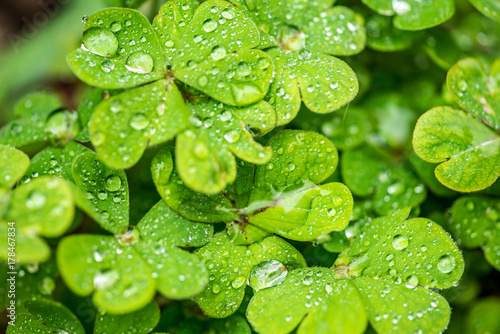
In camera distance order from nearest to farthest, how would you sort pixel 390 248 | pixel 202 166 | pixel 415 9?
pixel 202 166 → pixel 390 248 → pixel 415 9

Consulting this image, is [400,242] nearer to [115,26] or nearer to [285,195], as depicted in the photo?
[285,195]

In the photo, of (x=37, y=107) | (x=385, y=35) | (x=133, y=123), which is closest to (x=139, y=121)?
(x=133, y=123)

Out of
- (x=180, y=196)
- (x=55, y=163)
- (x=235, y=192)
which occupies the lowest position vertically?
(x=235, y=192)

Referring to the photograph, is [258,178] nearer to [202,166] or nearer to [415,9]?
[202,166]

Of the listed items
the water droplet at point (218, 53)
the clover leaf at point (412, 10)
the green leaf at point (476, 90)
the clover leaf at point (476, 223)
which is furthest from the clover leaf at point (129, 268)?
the clover leaf at point (412, 10)

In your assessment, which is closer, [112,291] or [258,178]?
[112,291]

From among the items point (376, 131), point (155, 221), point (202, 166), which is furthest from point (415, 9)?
point (155, 221)
